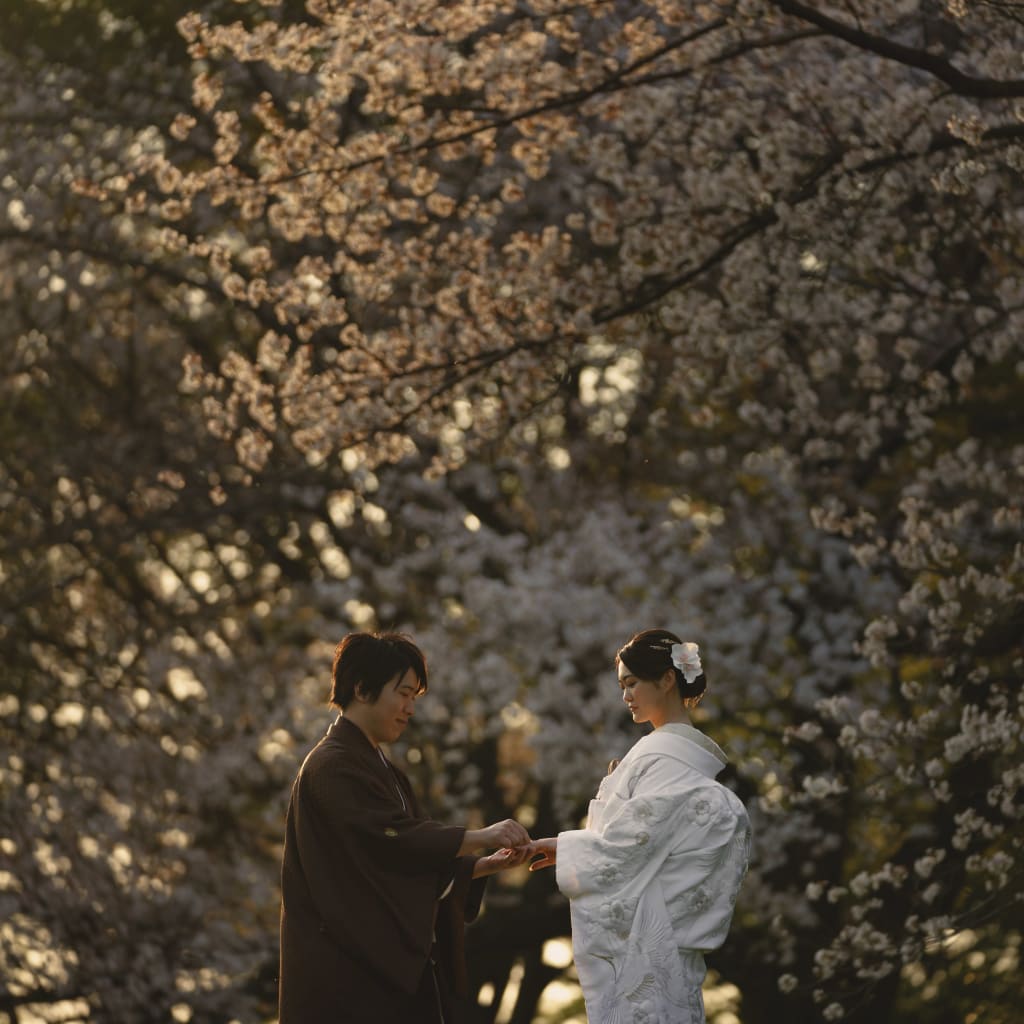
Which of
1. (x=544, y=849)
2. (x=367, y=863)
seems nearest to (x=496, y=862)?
(x=544, y=849)

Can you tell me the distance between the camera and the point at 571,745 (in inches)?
523

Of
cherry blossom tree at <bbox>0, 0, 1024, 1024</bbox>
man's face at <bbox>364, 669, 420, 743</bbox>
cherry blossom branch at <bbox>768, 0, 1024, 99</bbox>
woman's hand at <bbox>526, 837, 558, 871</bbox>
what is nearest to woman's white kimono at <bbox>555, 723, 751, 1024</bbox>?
woman's hand at <bbox>526, 837, 558, 871</bbox>

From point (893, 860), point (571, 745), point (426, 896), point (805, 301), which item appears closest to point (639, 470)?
point (571, 745)

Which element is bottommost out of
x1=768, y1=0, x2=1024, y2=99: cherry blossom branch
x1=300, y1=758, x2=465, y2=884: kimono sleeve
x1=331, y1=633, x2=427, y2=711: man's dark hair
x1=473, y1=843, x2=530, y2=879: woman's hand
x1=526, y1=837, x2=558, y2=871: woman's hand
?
x1=473, y1=843, x2=530, y2=879: woman's hand

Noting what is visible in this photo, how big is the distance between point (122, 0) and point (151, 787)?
20.7 feet

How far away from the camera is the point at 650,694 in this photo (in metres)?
5.35

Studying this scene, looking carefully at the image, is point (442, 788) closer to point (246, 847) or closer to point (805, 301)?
point (246, 847)

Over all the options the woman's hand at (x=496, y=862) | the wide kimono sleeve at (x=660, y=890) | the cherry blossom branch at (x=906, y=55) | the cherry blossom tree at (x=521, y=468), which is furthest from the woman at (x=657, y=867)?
the cherry blossom tree at (x=521, y=468)

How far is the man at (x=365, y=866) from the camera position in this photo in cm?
529

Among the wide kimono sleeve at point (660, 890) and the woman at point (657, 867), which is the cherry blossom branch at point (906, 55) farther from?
the wide kimono sleeve at point (660, 890)

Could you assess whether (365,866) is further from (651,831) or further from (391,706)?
(651,831)

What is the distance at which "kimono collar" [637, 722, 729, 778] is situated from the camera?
526cm

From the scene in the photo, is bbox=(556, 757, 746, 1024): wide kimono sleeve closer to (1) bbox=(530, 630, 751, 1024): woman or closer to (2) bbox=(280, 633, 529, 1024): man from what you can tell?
(1) bbox=(530, 630, 751, 1024): woman

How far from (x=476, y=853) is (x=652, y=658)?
31.2 inches
